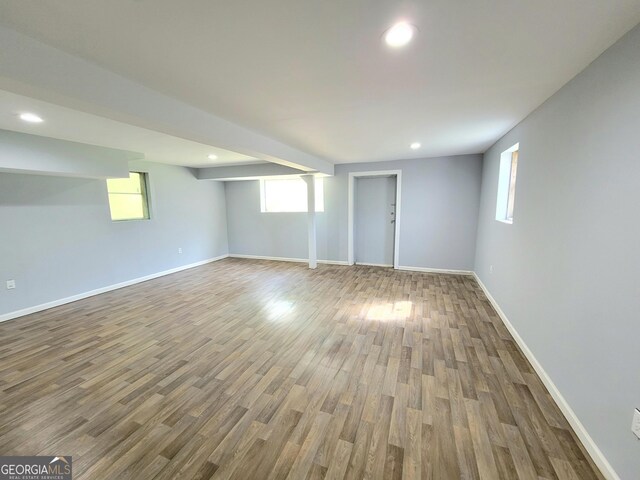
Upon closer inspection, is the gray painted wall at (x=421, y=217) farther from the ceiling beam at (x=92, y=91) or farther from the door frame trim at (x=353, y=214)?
the ceiling beam at (x=92, y=91)

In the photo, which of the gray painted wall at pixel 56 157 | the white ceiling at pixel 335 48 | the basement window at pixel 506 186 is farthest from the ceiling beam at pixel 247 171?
the basement window at pixel 506 186

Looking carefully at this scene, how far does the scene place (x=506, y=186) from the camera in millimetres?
3596

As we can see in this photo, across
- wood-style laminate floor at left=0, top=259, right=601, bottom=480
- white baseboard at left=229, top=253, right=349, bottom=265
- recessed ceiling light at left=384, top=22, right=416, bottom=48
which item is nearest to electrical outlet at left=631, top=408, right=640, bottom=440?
wood-style laminate floor at left=0, top=259, right=601, bottom=480

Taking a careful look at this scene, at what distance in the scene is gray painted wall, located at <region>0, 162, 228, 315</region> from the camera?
11.4ft

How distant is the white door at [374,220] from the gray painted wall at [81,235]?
155 inches

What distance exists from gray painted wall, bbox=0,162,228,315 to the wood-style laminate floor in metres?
0.62

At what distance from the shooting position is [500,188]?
3617 millimetres

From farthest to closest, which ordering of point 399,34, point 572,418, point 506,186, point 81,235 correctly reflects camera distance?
point 81,235 < point 506,186 < point 572,418 < point 399,34

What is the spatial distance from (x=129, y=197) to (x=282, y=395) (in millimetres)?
4945

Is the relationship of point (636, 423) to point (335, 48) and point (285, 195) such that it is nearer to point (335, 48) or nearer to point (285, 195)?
point (335, 48)

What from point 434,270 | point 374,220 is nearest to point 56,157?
point 374,220

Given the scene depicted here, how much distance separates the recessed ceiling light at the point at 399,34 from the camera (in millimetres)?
1249

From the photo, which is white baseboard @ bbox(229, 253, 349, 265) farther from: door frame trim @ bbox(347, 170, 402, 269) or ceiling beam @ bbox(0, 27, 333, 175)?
ceiling beam @ bbox(0, 27, 333, 175)

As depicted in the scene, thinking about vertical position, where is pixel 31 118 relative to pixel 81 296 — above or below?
above
